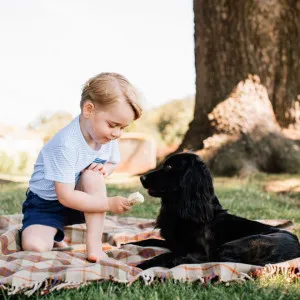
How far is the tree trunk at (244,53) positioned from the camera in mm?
8664

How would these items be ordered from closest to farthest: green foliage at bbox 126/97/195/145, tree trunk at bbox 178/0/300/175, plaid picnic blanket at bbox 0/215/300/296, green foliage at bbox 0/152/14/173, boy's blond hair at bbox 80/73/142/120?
plaid picnic blanket at bbox 0/215/300/296 → boy's blond hair at bbox 80/73/142/120 → tree trunk at bbox 178/0/300/175 → green foliage at bbox 0/152/14/173 → green foliage at bbox 126/97/195/145

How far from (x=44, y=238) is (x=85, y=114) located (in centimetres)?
87

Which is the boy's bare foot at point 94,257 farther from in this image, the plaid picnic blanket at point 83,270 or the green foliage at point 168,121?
the green foliage at point 168,121

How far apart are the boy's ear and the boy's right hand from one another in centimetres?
57

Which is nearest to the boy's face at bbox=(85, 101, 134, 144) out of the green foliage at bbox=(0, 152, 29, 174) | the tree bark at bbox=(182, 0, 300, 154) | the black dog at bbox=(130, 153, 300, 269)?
the black dog at bbox=(130, 153, 300, 269)

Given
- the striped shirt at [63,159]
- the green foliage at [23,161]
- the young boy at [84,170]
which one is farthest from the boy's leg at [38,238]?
the green foliage at [23,161]

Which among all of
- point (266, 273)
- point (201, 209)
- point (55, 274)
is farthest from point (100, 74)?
point (266, 273)

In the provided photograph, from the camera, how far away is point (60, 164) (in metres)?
3.28

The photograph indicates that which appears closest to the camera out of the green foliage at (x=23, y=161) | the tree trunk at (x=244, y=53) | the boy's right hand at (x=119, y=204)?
the boy's right hand at (x=119, y=204)

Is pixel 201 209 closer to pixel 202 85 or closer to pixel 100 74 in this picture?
pixel 100 74

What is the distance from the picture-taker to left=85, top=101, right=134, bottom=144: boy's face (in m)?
3.25

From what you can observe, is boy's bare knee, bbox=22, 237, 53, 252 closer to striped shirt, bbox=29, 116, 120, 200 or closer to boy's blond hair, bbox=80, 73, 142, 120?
striped shirt, bbox=29, 116, 120, 200

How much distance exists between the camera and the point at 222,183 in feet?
24.8

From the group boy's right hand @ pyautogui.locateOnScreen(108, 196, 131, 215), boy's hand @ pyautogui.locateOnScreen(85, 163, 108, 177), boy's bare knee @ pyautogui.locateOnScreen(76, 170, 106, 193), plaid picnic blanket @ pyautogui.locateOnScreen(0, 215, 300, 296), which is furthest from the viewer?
boy's hand @ pyautogui.locateOnScreen(85, 163, 108, 177)
